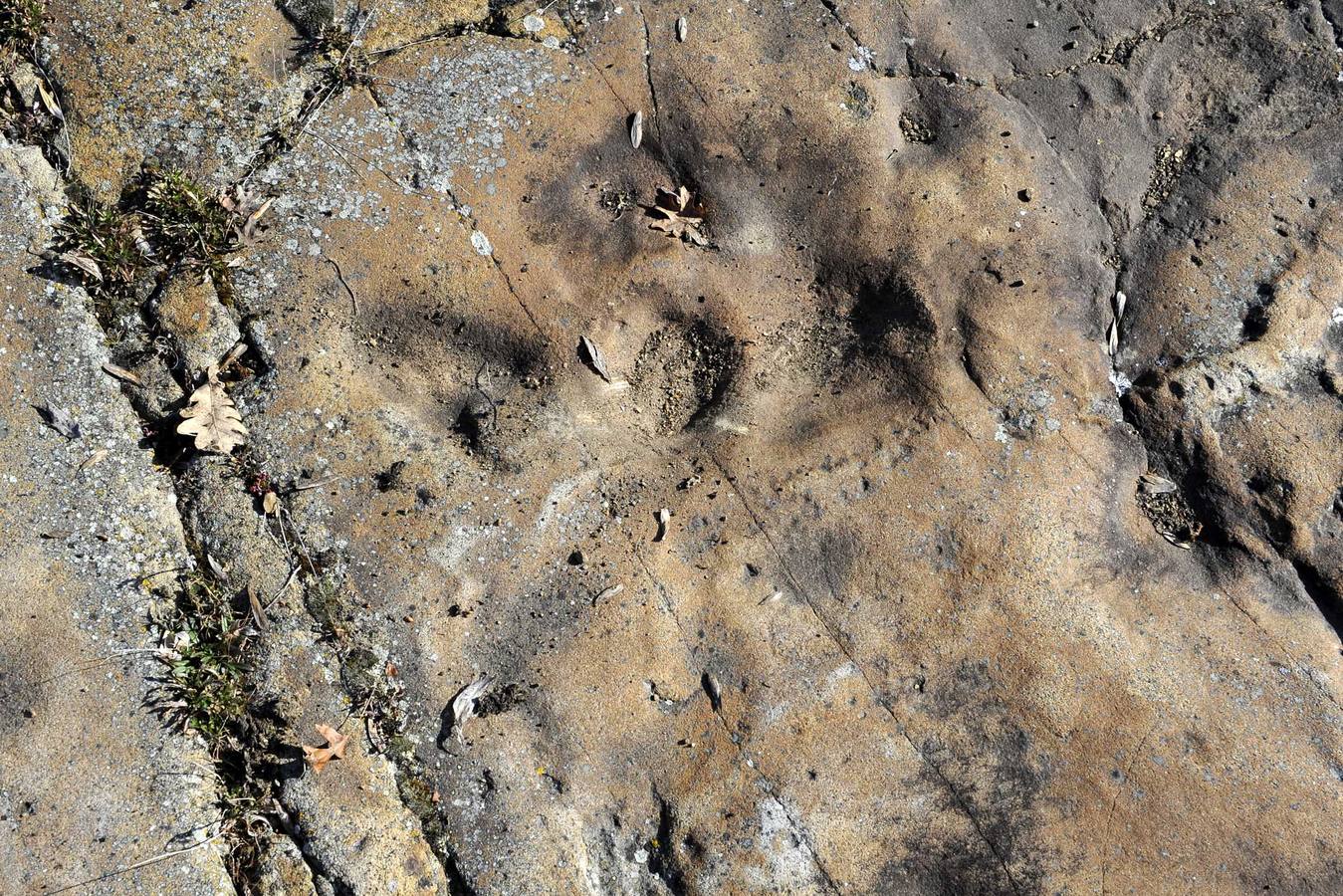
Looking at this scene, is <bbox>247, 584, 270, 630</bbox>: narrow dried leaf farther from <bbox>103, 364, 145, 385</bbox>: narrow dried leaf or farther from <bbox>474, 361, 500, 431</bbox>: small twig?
<bbox>474, 361, 500, 431</bbox>: small twig

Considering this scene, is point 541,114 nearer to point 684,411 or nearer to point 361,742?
point 684,411

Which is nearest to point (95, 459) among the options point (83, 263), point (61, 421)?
point (61, 421)

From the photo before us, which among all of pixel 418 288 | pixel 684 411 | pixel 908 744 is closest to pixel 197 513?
pixel 418 288

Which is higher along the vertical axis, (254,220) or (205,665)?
(254,220)

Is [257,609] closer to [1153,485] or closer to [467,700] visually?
[467,700]

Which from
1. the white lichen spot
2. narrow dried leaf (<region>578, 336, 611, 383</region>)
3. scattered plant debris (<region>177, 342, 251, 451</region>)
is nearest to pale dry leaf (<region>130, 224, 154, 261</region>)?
scattered plant debris (<region>177, 342, 251, 451</region>)

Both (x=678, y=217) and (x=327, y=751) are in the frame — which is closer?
(x=327, y=751)
